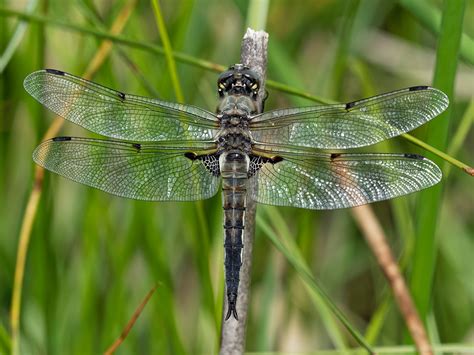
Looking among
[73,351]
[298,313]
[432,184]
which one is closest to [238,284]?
[432,184]

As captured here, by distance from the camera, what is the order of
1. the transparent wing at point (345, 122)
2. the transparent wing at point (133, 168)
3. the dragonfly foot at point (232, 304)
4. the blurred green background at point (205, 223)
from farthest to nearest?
the blurred green background at point (205, 223) → the transparent wing at point (133, 168) → the transparent wing at point (345, 122) → the dragonfly foot at point (232, 304)

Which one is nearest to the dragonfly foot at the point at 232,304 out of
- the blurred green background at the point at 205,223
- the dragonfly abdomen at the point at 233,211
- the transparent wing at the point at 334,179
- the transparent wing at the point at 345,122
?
the dragonfly abdomen at the point at 233,211

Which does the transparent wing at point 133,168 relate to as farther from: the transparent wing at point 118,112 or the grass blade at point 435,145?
the grass blade at point 435,145

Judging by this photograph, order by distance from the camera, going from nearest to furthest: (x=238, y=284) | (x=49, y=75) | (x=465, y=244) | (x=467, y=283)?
(x=238, y=284)
(x=49, y=75)
(x=467, y=283)
(x=465, y=244)

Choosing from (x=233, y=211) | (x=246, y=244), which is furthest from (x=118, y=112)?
(x=246, y=244)

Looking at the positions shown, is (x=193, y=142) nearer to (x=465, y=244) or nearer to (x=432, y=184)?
(x=432, y=184)

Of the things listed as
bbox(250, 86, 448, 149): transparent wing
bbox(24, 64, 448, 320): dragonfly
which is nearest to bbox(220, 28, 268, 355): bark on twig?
bbox(24, 64, 448, 320): dragonfly

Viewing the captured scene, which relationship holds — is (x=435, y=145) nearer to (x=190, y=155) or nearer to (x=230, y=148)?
(x=230, y=148)
